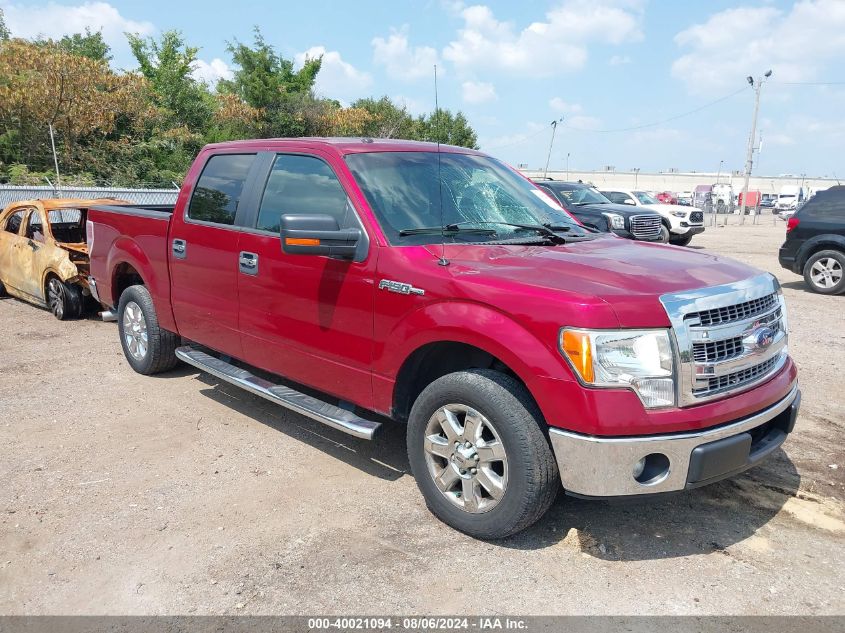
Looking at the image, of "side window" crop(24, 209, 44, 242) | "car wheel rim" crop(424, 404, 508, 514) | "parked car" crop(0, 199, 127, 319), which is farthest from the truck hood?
"side window" crop(24, 209, 44, 242)

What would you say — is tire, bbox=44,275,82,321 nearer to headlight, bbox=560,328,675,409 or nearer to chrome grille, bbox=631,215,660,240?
headlight, bbox=560,328,675,409

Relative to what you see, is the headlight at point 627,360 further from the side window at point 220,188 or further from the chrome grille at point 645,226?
the chrome grille at point 645,226

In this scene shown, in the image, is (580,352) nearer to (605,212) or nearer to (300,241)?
(300,241)

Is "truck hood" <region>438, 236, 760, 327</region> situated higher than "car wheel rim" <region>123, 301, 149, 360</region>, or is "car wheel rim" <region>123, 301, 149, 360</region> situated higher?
"truck hood" <region>438, 236, 760, 327</region>

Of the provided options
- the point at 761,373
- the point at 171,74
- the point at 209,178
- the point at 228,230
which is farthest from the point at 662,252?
the point at 171,74

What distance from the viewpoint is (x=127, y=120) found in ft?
95.1

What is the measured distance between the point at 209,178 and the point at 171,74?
34958mm

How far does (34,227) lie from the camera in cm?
953

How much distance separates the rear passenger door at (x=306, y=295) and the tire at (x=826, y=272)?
10.0 m

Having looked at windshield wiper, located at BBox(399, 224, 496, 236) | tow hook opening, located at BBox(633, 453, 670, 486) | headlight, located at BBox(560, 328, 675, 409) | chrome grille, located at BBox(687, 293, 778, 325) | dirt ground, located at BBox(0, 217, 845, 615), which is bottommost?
dirt ground, located at BBox(0, 217, 845, 615)

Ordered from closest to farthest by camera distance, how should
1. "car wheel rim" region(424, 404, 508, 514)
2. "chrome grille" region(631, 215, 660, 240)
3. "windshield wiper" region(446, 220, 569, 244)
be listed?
"car wheel rim" region(424, 404, 508, 514) → "windshield wiper" region(446, 220, 569, 244) → "chrome grille" region(631, 215, 660, 240)

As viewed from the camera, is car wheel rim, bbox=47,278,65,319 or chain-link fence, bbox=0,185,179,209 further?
chain-link fence, bbox=0,185,179,209

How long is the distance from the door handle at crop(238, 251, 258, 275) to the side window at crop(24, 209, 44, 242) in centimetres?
606

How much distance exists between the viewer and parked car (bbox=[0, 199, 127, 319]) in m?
8.83
